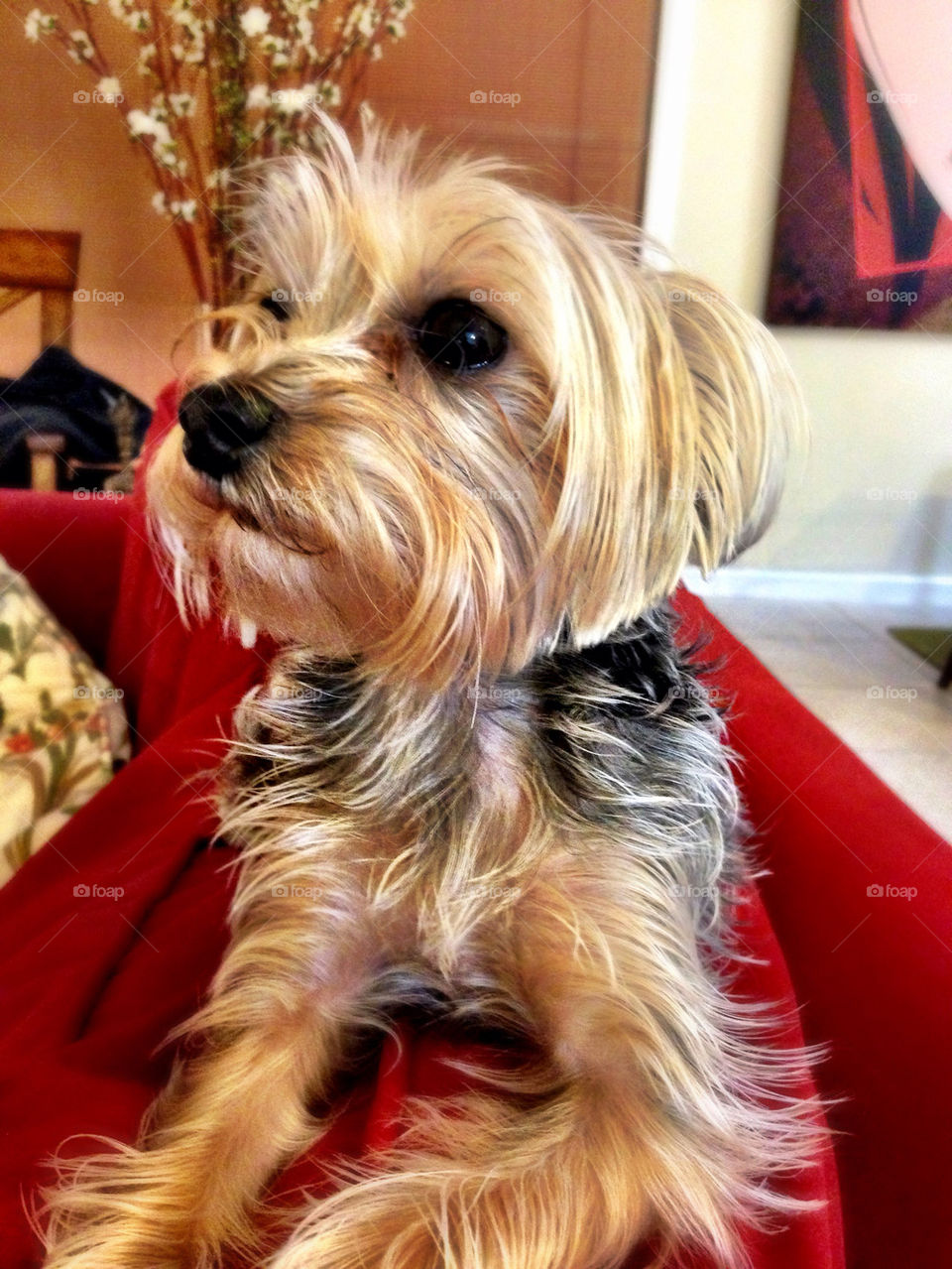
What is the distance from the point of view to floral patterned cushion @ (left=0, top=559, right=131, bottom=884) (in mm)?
1561

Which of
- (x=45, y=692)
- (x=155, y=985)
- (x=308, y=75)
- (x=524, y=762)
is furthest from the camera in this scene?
(x=308, y=75)

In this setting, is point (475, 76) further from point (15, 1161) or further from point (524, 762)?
point (15, 1161)

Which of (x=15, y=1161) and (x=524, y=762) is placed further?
(x=524, y=762)

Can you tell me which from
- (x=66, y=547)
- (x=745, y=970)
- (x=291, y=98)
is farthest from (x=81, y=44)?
(x=745, y=970)

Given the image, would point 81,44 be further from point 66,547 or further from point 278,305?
point 278,305

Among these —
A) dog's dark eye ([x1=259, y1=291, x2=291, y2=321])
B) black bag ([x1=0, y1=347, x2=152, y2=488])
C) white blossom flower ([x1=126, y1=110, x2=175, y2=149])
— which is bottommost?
black bag ([x1=0, y1=347, x2=152, y2=488])

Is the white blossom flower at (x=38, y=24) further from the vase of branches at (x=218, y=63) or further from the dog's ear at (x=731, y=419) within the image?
the dog's ear at (x=731, y=419)

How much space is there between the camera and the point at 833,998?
3.28ft

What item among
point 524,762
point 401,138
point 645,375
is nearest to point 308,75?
point 401,138

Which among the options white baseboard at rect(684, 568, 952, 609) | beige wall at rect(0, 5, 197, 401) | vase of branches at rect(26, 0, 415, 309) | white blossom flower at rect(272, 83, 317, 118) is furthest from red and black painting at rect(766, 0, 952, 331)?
beige wall at rect(0, 5, 197, 401)

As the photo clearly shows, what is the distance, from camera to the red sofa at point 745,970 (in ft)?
2.73

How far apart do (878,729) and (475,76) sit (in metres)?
2.56

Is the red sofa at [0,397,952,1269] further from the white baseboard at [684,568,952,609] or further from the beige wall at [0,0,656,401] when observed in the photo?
the white baseboard at [684,568,952,609]

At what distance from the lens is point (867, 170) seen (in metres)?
3.06
